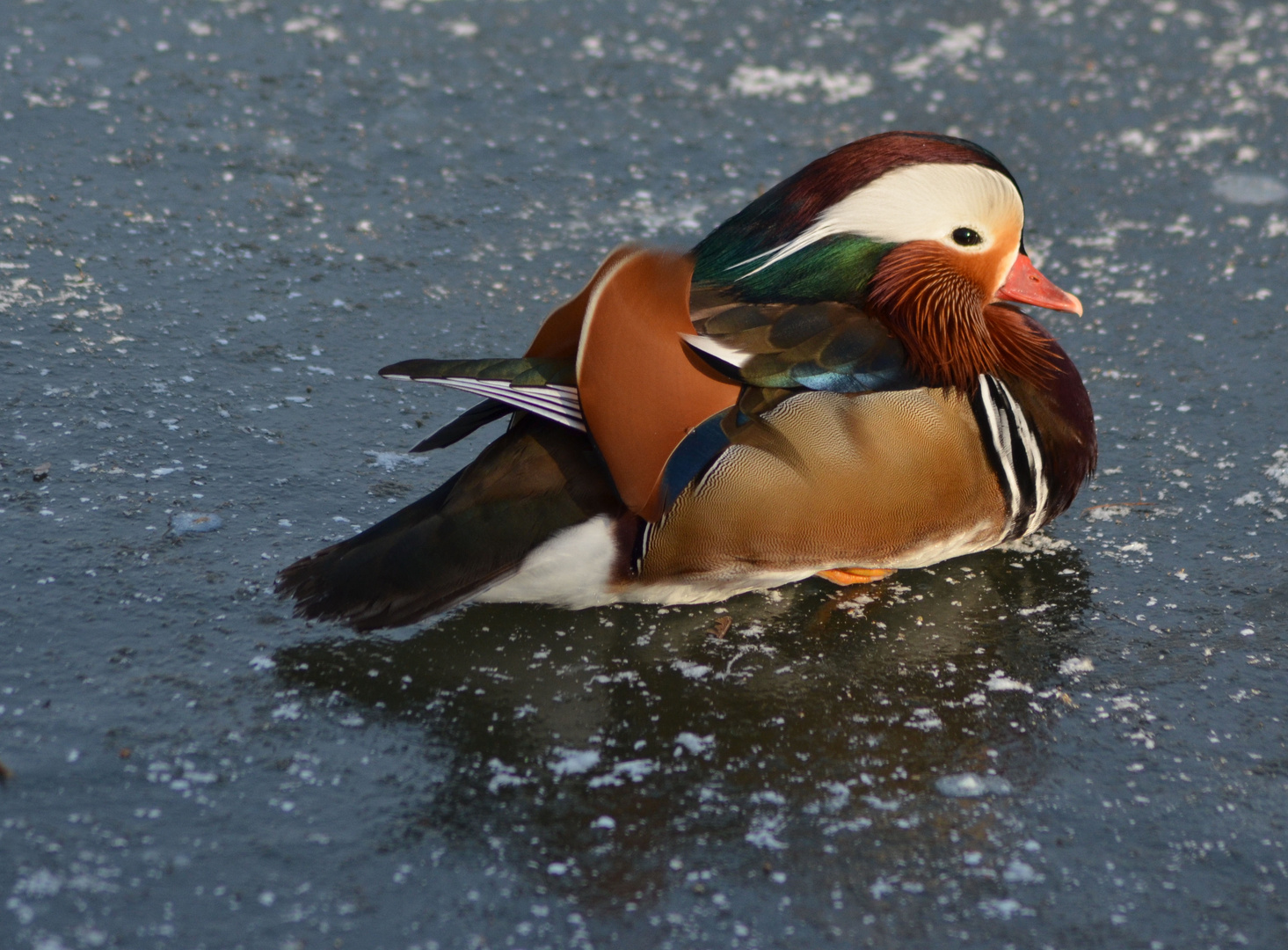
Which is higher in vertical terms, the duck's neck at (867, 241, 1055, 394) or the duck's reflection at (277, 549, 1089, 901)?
the duck's neck at (867, 241, 1055, 394)

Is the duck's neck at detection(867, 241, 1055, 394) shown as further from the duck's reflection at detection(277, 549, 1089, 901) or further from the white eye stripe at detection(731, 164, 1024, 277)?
the duck's reflection at detection(277, 549, 1089, 901)

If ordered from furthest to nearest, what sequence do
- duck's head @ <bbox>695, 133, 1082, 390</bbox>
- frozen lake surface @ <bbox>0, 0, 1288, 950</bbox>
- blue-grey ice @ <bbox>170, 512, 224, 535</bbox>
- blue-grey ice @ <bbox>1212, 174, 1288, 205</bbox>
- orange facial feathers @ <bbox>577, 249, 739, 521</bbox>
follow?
blue-grey ice @ <bbox>1212, 174, 1288, 205</bbox>, blue-grey ice @ <bbox>170, 512, 224, 535</bbox>, duck's head @ <bbox>695, 133, 1082, 390</bbox>, orange facial feathers @ <bbox>577, 249, 739, 521</bbox>, frozen lake surface @ <bbox>0, 0, 1288, 950</bbox>

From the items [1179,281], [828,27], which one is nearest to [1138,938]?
[1179,281]

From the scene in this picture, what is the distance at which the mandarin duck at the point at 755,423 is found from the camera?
2268mm

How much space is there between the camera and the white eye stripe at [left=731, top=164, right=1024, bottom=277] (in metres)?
2.47

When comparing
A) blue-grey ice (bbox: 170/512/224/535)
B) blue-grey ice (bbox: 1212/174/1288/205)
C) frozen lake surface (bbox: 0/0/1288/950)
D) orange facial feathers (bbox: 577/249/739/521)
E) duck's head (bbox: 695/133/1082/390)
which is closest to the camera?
frozen lake surface (bbox: 0/0/1288/950)

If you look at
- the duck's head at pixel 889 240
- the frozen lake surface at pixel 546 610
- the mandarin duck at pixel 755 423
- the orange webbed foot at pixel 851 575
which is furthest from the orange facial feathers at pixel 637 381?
the orange webbed foot at pixel 851 575

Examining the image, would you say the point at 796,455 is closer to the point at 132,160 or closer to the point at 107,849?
the point at 107,849

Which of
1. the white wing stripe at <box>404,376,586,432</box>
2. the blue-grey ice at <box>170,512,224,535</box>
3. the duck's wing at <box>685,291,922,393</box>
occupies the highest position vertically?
the duck's wing at <box>685,291,922,393</box>

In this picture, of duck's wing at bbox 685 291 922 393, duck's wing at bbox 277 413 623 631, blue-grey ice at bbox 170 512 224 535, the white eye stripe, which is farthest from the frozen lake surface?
the white eye stripe

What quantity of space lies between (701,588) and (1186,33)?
3.75 metres

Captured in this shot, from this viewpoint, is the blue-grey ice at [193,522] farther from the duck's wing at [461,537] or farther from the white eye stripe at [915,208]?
the white eye stripe at [915,208]

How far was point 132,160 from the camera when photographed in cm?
410

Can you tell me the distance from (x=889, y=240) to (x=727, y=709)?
3.03 ft
